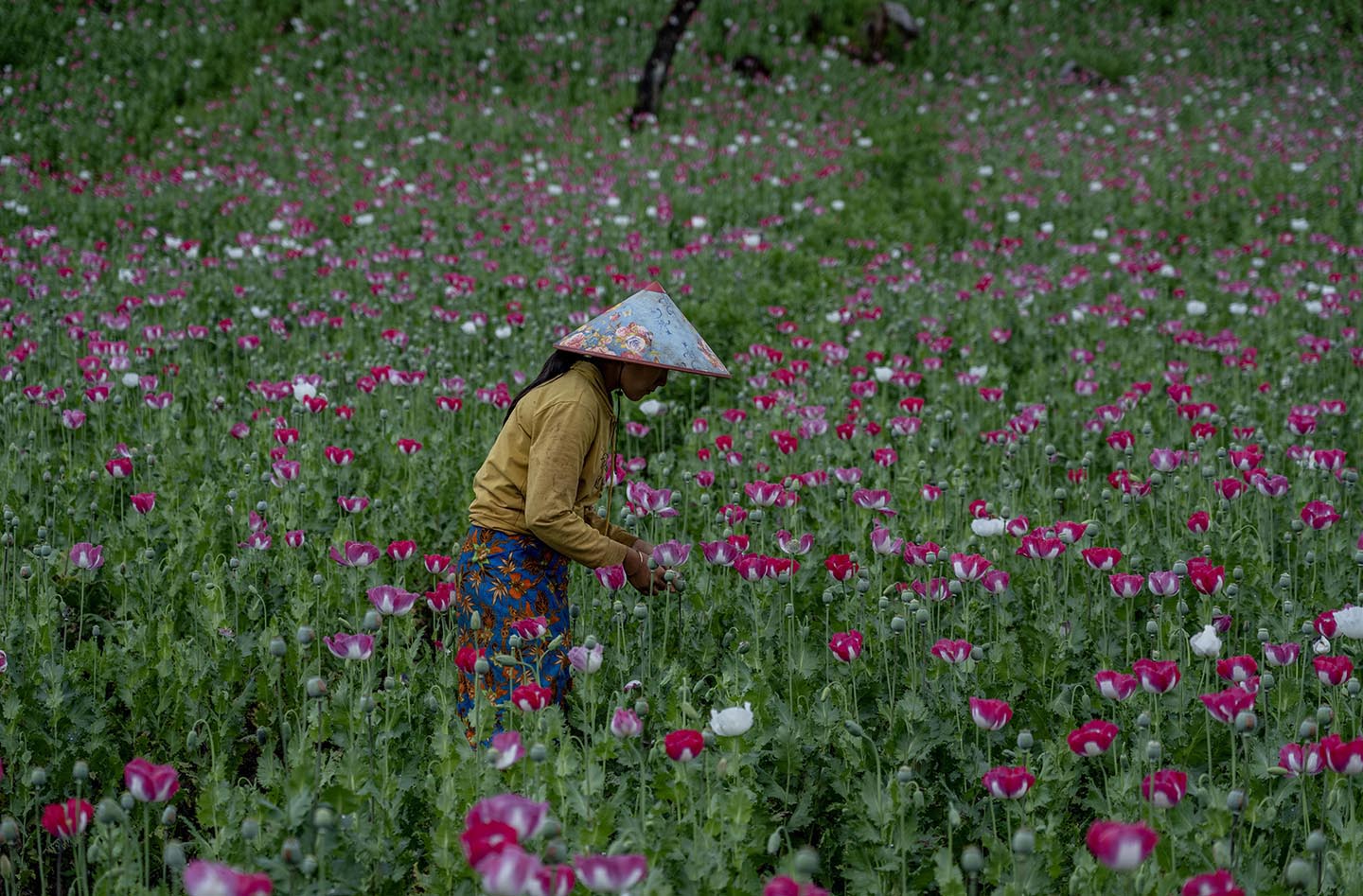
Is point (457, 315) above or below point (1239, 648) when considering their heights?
below

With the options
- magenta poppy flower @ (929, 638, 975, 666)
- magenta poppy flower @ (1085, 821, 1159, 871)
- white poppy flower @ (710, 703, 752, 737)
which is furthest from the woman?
magenta poppy flower @ (1085, 821, 1159, 871)

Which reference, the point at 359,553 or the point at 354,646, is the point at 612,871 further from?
the point at 359,553

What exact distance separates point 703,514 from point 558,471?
1684 mm

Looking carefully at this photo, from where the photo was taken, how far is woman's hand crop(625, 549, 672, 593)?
3.32 metres

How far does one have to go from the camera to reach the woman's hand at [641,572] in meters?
3.32

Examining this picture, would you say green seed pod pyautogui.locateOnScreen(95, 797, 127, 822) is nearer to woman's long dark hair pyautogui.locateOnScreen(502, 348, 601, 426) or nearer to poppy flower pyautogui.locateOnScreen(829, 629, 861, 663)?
woman's long dark hair pyautogui.locateOnScreen(502, 348, 601, 426)

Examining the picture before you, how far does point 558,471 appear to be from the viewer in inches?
124

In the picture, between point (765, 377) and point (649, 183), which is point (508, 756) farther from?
point (649, 183)

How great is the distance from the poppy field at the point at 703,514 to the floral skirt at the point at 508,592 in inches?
3.6

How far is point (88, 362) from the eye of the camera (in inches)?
212

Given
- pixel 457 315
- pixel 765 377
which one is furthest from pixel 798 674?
pixel 457 315

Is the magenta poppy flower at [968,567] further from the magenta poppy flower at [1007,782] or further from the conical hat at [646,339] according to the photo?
the magenta poppy flower at [1007,782]

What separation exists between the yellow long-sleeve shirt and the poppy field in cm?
13

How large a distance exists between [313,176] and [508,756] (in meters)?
10.8
